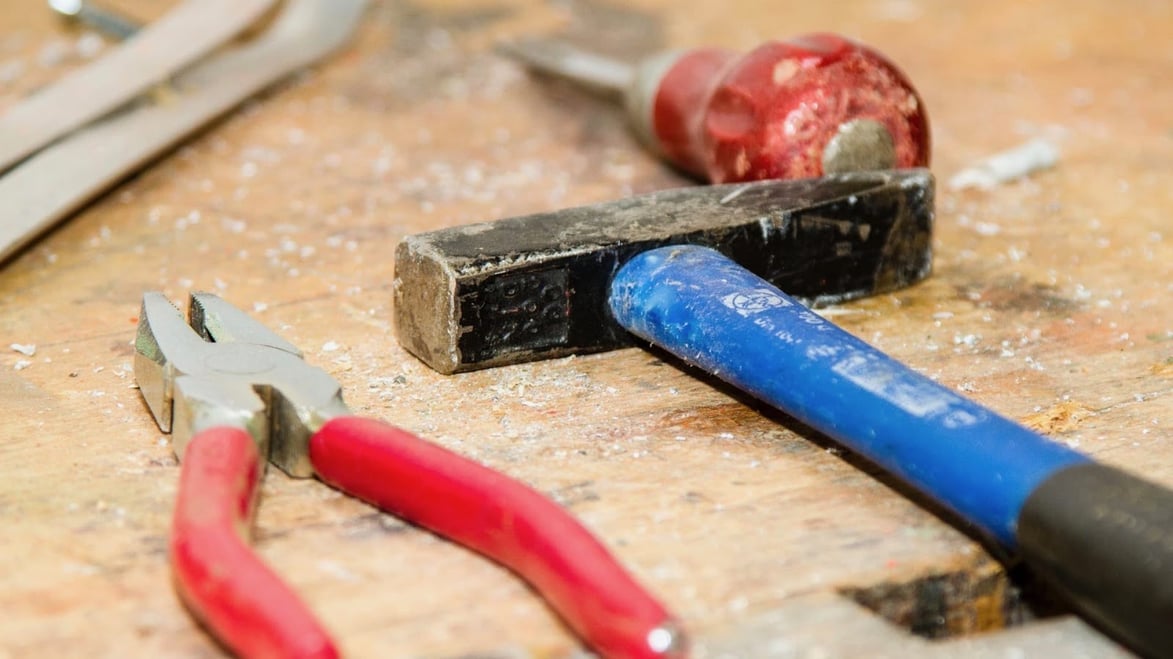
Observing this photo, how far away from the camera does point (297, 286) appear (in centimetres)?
124

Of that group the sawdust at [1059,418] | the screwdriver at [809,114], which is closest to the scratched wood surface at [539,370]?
the sawdust at [1059,418]

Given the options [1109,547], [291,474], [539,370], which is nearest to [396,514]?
[291,474]

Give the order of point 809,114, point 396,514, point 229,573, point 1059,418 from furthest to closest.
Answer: point 809,114 → point 1059,418 → point 396,514 → point 229,573

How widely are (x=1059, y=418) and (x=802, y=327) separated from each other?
0.22 m

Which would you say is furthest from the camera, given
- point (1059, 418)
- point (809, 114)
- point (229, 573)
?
point (809, 114)

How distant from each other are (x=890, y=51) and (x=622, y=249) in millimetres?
1103

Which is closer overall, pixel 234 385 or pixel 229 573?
pixel 229 573

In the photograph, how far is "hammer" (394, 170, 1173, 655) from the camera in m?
0.72

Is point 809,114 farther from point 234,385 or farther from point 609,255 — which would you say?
point 234,385

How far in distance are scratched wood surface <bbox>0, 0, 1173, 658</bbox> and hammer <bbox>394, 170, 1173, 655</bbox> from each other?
4 centimetres

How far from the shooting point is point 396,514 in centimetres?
85

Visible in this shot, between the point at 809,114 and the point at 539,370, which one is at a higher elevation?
the point at 809,114

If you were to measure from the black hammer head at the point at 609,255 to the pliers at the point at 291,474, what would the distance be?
0.14m

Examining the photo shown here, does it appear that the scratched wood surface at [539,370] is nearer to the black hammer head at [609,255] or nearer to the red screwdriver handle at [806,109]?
the black hammer head at [609,255]
